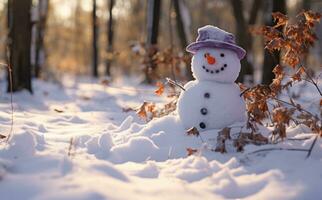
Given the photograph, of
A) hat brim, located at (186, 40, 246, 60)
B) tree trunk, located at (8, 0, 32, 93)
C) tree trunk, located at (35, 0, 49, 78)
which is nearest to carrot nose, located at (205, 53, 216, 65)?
hat brim, located at (186, 40, 246, 60)

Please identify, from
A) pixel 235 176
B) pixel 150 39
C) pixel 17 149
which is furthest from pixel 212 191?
pixel 150 39

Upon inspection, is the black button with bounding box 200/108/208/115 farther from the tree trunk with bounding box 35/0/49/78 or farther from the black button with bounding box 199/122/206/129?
the tree trunk with bounding box 35/0/49/78

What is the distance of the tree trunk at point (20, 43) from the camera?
8.22 m

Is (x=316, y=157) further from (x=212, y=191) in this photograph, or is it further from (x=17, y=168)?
(x=17, y=168)

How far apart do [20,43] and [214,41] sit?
17.1 feet

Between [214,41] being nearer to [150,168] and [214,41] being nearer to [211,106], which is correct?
[211,106]

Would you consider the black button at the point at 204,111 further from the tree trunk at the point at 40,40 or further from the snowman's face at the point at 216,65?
the tree trunk at the point at 40,40

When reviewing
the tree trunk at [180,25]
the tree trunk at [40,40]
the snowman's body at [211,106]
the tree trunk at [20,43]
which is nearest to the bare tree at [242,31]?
the tree trunk at [180,25]

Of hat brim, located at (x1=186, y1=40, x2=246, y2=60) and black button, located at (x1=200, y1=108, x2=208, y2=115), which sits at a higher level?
hat brim, located at (x1=186, y1=40, x2=246, y2=60)

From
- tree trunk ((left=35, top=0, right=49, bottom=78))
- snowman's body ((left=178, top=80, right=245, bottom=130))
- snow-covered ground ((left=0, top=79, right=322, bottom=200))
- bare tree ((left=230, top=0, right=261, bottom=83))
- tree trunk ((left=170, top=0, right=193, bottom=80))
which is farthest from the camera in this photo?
tree trunk ((left=35, top=0, right=49, bottom=78))

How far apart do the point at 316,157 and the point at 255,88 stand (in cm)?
89

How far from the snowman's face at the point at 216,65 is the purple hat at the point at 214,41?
0.17 ft

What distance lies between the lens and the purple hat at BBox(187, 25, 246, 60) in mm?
4102

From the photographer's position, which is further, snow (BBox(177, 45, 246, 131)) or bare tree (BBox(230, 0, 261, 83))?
bare tree (BBox(230, 0, 261, 83))
